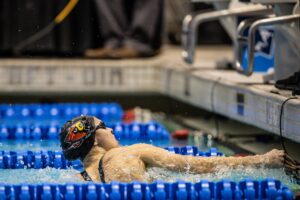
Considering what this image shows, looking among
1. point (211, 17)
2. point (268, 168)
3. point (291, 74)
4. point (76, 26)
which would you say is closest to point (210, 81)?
point (211, 17)

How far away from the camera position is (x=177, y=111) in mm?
9070

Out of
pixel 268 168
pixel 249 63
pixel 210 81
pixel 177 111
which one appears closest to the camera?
pixel 268 168

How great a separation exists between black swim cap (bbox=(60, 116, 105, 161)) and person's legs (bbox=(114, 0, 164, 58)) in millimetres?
4591

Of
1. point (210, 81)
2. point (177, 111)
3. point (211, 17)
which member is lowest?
point (177, 111)

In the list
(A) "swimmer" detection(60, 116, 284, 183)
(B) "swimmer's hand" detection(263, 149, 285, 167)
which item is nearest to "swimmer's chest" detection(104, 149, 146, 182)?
(A) "swimmer" detection(60, 116, 284, 183)

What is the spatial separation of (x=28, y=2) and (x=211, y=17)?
92.6 inches

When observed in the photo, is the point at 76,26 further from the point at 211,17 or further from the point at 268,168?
the point at 268,168

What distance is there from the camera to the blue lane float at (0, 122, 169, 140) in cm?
693

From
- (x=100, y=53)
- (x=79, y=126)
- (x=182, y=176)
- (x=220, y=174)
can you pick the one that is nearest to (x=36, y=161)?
(x=79, y=126)

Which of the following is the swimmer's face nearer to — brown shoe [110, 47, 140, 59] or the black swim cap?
the black swim cap

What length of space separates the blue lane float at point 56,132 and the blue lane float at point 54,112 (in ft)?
2.58

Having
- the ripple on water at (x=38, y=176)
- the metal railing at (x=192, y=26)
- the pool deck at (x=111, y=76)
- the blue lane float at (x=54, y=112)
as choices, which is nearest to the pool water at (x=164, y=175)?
the ripple on water at (x=38, y=176)

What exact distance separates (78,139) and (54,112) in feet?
11.1

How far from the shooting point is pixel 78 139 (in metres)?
4.71
